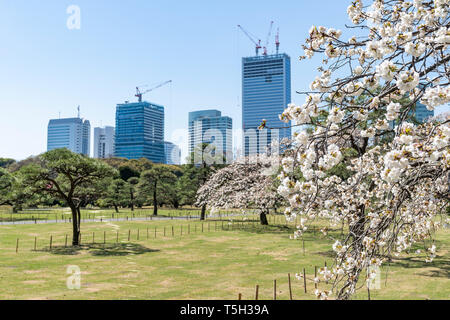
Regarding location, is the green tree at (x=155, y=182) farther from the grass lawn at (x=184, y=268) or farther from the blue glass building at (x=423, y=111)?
the blue glass building at (x=423, y=111)

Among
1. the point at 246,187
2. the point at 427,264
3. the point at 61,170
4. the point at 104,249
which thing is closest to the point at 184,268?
the point at 104,249

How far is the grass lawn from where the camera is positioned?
14.6 m

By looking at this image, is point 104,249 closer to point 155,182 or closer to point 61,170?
point 61,170

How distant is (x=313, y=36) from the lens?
6617mm

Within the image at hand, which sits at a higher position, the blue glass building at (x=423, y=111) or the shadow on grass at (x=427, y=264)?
the blue glass building at (x=423, y=111)

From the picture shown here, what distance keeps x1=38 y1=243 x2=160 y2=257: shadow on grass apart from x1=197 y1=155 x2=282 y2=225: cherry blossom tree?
1138cm

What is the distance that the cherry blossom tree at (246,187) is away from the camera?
35719 mm

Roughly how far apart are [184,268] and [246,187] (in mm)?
19557

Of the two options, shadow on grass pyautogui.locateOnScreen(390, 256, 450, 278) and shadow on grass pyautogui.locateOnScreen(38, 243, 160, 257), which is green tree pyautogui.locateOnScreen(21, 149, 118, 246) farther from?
shadow on grass pyautogui.locateOnScreen(390, 256, 450, 278)

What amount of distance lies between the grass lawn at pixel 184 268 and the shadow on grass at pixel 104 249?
0.21 feet

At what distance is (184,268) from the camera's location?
64.2ft

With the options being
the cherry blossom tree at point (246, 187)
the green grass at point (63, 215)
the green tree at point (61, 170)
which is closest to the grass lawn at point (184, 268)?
the cherry blossom tree at point (246, 187)
